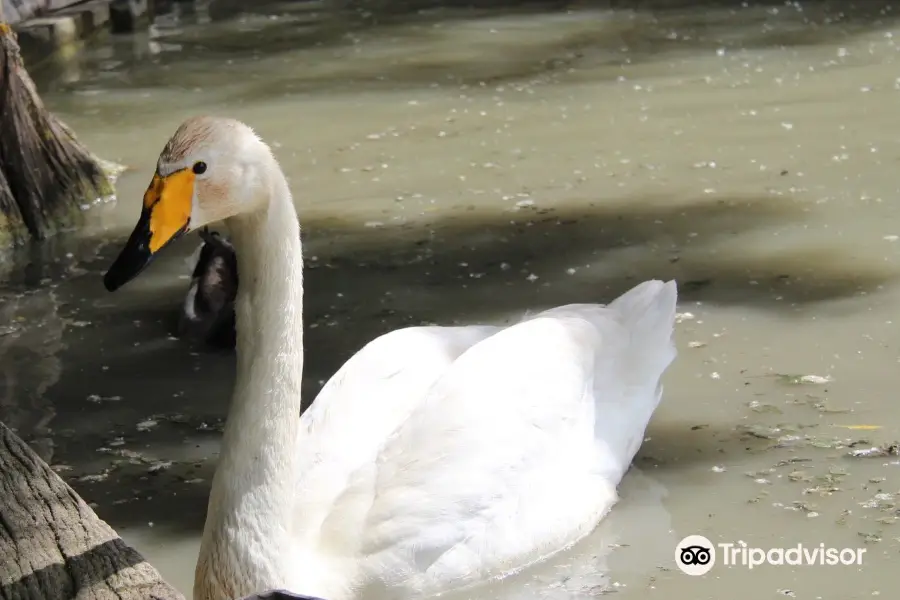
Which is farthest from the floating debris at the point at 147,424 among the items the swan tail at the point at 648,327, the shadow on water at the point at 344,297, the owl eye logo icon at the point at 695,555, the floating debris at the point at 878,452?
the floating debris at the point at 878,452

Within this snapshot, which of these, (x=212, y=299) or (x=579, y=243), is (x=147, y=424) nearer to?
(x=212, y=299)

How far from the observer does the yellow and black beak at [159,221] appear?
12.4ft

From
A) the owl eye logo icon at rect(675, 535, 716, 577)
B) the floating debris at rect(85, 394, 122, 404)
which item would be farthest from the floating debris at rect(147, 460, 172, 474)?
the owl eye logo icon at rect(675, 535, 716, 577)

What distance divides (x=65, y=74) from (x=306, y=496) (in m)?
8.26

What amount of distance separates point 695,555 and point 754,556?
17cm

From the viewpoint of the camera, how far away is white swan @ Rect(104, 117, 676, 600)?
3994 mm

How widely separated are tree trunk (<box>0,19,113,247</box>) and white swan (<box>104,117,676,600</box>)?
354 cm

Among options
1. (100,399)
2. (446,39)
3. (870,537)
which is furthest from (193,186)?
(446,39)

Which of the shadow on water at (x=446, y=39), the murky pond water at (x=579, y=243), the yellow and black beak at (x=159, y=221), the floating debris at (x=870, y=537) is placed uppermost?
the yellow and black beak at (x=159, y=221)

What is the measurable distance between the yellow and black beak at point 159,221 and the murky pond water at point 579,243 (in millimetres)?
1305

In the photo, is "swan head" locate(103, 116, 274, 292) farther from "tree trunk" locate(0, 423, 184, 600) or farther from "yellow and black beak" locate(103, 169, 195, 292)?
"tree trunk" locate(0, 423, 184, 600)

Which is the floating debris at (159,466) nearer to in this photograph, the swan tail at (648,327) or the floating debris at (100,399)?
the floating debris at (100,399)

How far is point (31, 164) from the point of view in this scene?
8.02 m

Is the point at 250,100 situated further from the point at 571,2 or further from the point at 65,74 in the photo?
the point at 571,2
